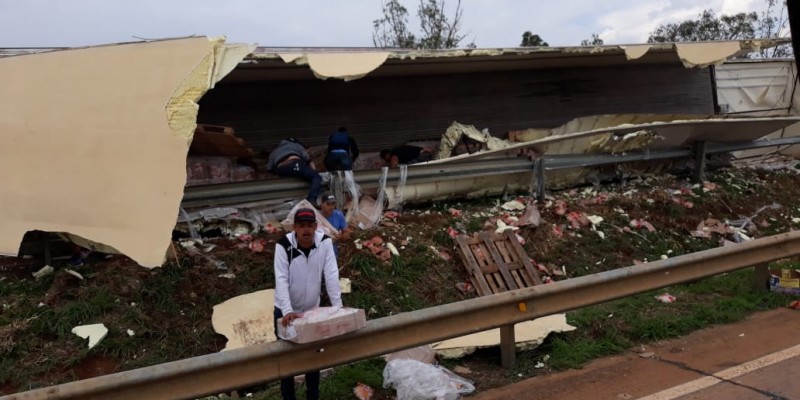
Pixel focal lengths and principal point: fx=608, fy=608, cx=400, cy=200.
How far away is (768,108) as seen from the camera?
14.4 metres

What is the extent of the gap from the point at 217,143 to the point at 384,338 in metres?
5.03

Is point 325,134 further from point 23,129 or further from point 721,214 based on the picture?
point 721,214

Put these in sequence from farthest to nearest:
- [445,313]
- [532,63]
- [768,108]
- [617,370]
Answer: [768,108] → [532,63] → [617,370] → [445,313]

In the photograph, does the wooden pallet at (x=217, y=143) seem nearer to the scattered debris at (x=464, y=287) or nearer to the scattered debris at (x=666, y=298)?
the scattered debris at (x=464, y=287)

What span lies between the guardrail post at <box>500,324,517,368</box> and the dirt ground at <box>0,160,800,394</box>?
0.10m

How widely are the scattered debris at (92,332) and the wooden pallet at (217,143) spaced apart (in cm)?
289

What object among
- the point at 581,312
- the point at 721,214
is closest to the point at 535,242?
the point at 581,312

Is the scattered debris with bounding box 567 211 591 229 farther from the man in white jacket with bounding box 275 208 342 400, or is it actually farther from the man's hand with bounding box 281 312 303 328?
the man's hand with bounding box 281 312 303 328

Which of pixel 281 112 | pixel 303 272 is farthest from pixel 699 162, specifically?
pixel 303 272

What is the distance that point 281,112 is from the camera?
9570 millimetres

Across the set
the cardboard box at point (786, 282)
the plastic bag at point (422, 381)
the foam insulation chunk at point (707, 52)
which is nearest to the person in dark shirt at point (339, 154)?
the plastic bag at point (422, 381)

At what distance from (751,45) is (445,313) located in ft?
30.4

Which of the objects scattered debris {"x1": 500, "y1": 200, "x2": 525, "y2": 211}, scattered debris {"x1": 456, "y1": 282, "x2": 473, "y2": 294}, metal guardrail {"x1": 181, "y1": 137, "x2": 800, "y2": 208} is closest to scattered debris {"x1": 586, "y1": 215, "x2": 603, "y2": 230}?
scattered debris {"x1": 500, "y1": 200, "x2": 525, "y2": 211}

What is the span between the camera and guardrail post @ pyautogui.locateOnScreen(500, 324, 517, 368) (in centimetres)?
447
